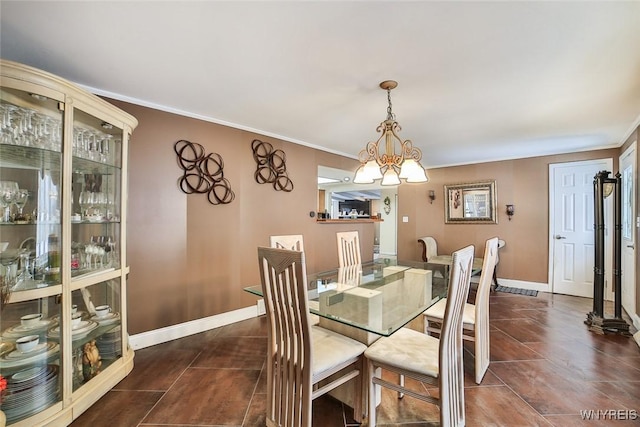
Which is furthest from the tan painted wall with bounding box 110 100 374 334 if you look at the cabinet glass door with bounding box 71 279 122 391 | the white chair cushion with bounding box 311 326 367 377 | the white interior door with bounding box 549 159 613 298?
the white interior door with bounding box 549 159 613 298

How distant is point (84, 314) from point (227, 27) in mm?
2097

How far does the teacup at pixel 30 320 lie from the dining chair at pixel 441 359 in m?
1.94

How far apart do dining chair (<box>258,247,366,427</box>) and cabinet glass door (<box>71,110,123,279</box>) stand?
4.44 ft

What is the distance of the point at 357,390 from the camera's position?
1.68 metres

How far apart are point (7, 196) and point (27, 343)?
852 millimetres

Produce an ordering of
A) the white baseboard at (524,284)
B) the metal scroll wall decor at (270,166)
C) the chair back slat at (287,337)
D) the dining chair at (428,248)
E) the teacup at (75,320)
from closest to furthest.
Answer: the chair back slat at (287,337) < the teacup at (75,320) < the metal scroll wall decor at (270,166) < the white baseboard at (524,284) < the dining chair at (428,248)

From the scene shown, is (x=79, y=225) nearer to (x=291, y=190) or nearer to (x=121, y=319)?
(x=121, y=319)

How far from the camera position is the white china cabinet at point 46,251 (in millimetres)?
1543

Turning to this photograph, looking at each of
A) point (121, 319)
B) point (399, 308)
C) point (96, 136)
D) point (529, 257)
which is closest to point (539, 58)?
point (399, 308)

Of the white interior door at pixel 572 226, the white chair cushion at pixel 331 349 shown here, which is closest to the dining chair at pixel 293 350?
the white chair cushion at pixel 331 349

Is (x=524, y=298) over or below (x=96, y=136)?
below

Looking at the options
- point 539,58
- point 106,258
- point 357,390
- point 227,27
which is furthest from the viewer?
point 106,258

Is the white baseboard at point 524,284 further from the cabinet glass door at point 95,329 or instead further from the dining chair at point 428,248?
the cabinet glass door at point 95,329

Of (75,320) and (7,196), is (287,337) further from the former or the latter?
(7,196)
